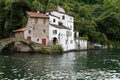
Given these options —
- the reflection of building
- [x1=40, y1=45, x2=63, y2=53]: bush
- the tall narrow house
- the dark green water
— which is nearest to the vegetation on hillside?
the tall narrow house

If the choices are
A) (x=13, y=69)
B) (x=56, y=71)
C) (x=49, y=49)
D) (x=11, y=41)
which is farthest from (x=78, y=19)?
(x=56, y=71)

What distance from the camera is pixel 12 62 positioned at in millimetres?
70625

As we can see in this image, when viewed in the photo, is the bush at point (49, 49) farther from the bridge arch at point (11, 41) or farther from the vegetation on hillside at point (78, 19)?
the vegetation on hillside at point (78, 19)

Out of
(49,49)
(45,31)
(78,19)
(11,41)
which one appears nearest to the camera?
(49,49)

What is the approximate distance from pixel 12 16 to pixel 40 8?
1148 cm

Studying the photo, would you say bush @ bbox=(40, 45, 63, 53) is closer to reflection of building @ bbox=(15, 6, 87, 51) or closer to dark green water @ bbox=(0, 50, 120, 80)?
reflection of building @ bbox=(15, 6, 87, 51)

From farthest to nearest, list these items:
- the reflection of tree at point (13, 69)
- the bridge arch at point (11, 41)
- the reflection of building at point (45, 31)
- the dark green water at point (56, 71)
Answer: the reflection of building at point (45, 31) → the bridge arch at point (11, 41) → the reflection of tree at point (13, 69) → the dark green water at point (56, 71)

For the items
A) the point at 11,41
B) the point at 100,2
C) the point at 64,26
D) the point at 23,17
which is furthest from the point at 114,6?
the point at 11,41

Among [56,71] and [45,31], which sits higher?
[45,31]

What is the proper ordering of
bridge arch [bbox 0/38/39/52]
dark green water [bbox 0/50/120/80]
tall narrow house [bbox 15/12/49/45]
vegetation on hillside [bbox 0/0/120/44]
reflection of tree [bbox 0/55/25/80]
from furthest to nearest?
vegetation on hillside [bbox 0/0/120/44], tall narrow house [bbox 15/12/49/45], bridge arch [bbox 0/38/39/52], reflection of tree [bbox 0/55/25/80], dark green water [bbox 0/50/120/80]

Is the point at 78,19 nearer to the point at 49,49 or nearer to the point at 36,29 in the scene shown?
the point at 36,29

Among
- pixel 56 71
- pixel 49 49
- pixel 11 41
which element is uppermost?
pixel 11 41

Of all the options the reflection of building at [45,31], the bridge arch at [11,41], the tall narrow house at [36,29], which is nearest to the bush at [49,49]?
the bridge arch at [11,41]

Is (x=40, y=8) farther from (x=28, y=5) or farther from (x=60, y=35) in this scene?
(x=60, y=35)
